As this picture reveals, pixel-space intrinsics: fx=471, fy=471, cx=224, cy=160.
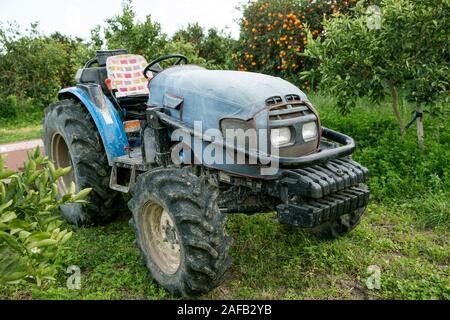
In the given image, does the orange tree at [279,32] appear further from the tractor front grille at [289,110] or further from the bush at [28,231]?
the bush at [28,231]

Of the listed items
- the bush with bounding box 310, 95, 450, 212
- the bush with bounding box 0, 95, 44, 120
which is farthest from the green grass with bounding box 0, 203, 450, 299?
the bush with bounding box 0, 95, 44, 120

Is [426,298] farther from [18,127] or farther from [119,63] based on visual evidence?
[18,127]

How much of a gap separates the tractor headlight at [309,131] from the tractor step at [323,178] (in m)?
0.22

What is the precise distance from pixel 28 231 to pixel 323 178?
1.80m

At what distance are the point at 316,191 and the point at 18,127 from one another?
31.3ft

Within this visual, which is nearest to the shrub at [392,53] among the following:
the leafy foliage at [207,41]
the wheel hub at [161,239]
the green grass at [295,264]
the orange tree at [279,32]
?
the green grass at [295,264]

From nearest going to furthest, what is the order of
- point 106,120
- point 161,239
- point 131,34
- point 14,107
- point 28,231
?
point 28,231 < point 161,239 < point 106,120 < point 131,34 < point 14,107

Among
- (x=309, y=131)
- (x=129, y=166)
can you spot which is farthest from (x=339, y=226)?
A: (x=129, y=166)

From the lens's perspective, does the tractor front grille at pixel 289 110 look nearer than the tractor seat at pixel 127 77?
Yes

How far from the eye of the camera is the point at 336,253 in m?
3.85

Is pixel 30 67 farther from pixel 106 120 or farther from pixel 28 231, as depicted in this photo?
pixel 28 231

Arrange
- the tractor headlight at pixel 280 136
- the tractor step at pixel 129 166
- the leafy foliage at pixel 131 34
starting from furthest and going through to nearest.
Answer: the leafy foliage at pixel 131 34, the tractor step at pixel 129 166, the tractor headlight at pixel 280 136

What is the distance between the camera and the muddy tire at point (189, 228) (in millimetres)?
2990

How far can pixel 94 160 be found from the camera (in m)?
4.26
